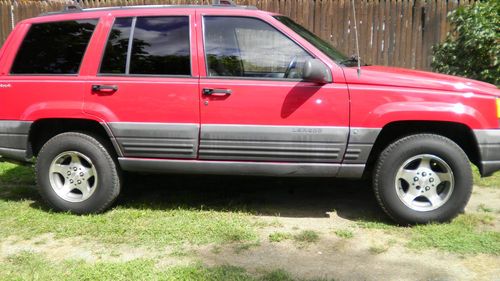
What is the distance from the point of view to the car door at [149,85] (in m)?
4.61

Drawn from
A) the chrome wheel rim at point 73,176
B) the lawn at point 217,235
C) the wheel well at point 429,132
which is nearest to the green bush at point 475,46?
the lawn at point 217,235

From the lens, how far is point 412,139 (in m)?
4.43

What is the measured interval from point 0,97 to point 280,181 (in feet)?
10.1

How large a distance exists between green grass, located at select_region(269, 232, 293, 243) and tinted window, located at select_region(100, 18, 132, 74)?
6.61 ft

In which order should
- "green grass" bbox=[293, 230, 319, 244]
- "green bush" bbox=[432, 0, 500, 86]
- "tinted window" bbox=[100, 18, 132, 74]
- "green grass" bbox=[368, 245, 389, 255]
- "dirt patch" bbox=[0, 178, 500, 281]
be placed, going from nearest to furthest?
"dirt patch" bbox=[0, 178, 500, 281] < "green grass" bbox=[368, 245, 389, 255] < "green grass" bbox=[293, 230, 319, 244] < "tinted window" bbox=[100, 18, 132, 74] < "green bush" bbox=[432, 0, 500, 86]

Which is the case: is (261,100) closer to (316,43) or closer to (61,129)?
(316,43)

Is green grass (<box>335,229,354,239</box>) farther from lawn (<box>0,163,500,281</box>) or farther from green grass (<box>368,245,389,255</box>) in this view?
green grass (<box>368,245,389,255</box>)

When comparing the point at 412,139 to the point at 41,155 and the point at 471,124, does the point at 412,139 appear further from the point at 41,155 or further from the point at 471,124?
the point at 41,155

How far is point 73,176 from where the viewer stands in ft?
16.2

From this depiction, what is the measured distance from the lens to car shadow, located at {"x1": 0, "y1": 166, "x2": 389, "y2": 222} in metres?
5.09

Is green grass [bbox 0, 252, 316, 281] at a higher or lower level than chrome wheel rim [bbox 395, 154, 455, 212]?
lower

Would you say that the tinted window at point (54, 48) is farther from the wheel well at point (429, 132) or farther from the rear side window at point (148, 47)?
the wheel well at point (429, 132)

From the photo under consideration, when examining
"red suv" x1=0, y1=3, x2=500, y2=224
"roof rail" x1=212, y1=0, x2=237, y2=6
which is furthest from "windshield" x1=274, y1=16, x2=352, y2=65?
"roof rail" x1=212, y1=0, x2=237, y2=6

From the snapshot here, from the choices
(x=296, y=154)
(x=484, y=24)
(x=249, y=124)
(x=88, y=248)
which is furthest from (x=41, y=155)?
(x=484, y=24)
